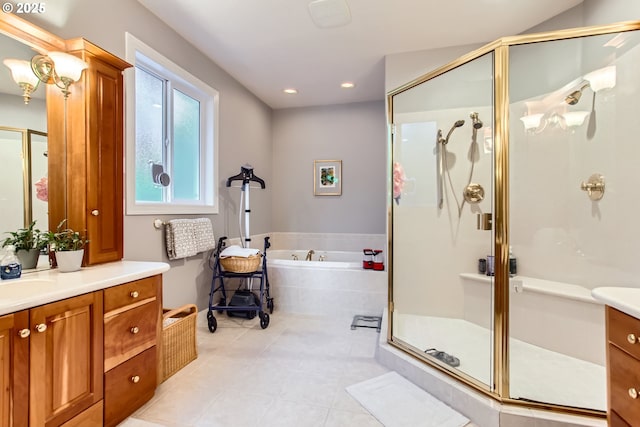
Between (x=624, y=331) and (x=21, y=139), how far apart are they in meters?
2.78

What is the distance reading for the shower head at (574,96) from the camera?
7.05 ft

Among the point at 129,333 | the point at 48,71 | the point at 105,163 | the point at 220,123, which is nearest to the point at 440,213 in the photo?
the point at 220,123

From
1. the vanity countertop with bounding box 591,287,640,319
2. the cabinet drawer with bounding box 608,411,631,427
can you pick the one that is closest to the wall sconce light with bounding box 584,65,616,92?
the vanity countertop with bounding box 591,287,640,319

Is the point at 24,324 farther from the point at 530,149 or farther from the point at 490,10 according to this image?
the point at 490,10

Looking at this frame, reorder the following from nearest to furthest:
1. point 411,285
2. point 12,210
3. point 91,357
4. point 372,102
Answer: point 91,357 < point 12,210 < point 411,285 < point 372,102

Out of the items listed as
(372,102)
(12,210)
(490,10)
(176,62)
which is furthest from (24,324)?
(372,102)

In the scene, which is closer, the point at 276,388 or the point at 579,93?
the point at 276,388

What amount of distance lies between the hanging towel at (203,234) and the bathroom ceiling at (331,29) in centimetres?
162

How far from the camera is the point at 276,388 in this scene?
1.84 m

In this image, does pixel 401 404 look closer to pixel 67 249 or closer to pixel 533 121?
pixel 67 249

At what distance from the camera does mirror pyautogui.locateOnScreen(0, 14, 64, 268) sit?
4.91ft

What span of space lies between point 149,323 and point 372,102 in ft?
12.3

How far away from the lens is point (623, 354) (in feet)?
3.40

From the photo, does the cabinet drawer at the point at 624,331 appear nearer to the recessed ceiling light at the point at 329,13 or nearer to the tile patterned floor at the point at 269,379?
the tile patterned floor at the point at 269,379
